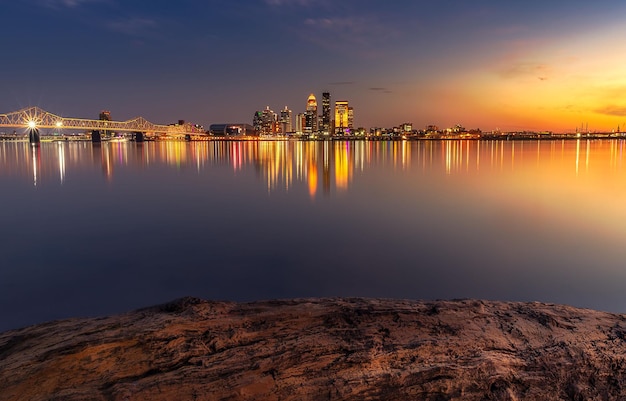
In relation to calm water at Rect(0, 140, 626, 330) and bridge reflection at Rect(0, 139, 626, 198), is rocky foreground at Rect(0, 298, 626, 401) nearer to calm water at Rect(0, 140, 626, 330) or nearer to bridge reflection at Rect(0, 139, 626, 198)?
calm water at Rect(0, 140, 626, 330)

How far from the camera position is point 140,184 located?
2142 cm

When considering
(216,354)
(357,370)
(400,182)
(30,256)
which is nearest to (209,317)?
(216,354)

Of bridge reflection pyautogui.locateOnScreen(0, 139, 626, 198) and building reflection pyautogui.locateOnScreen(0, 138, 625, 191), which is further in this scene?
bridge reflection pyautogui.locateOnScreen(0, 139, 626, 198)

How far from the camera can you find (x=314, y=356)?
10.8ft

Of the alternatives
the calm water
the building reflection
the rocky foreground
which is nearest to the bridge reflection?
the building reflection

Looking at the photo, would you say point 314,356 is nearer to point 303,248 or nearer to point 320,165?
point 303,248

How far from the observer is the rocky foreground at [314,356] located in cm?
296

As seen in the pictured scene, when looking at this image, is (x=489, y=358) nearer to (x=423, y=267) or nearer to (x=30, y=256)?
(x=423, y=267)

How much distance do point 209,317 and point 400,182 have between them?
750 inches

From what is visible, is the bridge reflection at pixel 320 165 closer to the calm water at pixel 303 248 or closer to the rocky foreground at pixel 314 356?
the calm water at pixel 303 248

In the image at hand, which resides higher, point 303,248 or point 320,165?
point 320,165

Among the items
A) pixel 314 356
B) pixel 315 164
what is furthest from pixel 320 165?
pixel 314 356

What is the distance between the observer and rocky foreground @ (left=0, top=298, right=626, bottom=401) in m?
2.96

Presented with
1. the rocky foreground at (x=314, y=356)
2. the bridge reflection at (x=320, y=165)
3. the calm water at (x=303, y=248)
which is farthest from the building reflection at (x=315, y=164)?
the rocky foreground at (x=314, y=356)
